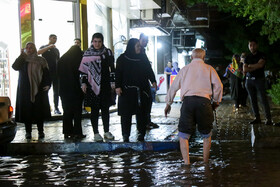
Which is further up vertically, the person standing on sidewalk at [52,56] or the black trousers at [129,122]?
the person standing on sidewalk at [52,56]

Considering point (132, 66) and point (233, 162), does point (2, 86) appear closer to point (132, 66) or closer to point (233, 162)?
point (132, 66)

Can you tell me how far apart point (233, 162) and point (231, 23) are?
30.4 m

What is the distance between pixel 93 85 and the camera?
843cm

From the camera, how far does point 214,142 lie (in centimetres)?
868

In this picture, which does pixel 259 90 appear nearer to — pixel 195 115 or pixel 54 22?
pixel 195 115

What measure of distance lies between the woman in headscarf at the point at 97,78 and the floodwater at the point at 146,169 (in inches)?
41.5

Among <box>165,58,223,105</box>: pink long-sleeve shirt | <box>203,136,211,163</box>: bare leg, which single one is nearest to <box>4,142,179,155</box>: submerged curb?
<box>203,136,211,163</box>: bare leg

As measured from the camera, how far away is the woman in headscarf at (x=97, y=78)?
8.41 m

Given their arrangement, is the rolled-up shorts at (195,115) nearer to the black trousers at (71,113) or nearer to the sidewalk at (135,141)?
the sidewalk at (135,141)

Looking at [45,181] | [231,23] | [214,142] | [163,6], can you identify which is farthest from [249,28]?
[45,181]

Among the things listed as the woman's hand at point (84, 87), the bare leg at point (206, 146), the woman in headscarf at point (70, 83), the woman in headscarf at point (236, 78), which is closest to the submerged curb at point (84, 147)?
the woman in headscarf at point (70, 83)

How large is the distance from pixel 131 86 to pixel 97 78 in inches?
28.4

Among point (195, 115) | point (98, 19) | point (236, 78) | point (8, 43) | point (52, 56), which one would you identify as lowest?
point (195, 115)

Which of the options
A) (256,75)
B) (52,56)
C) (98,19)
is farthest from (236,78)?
(52,56)
